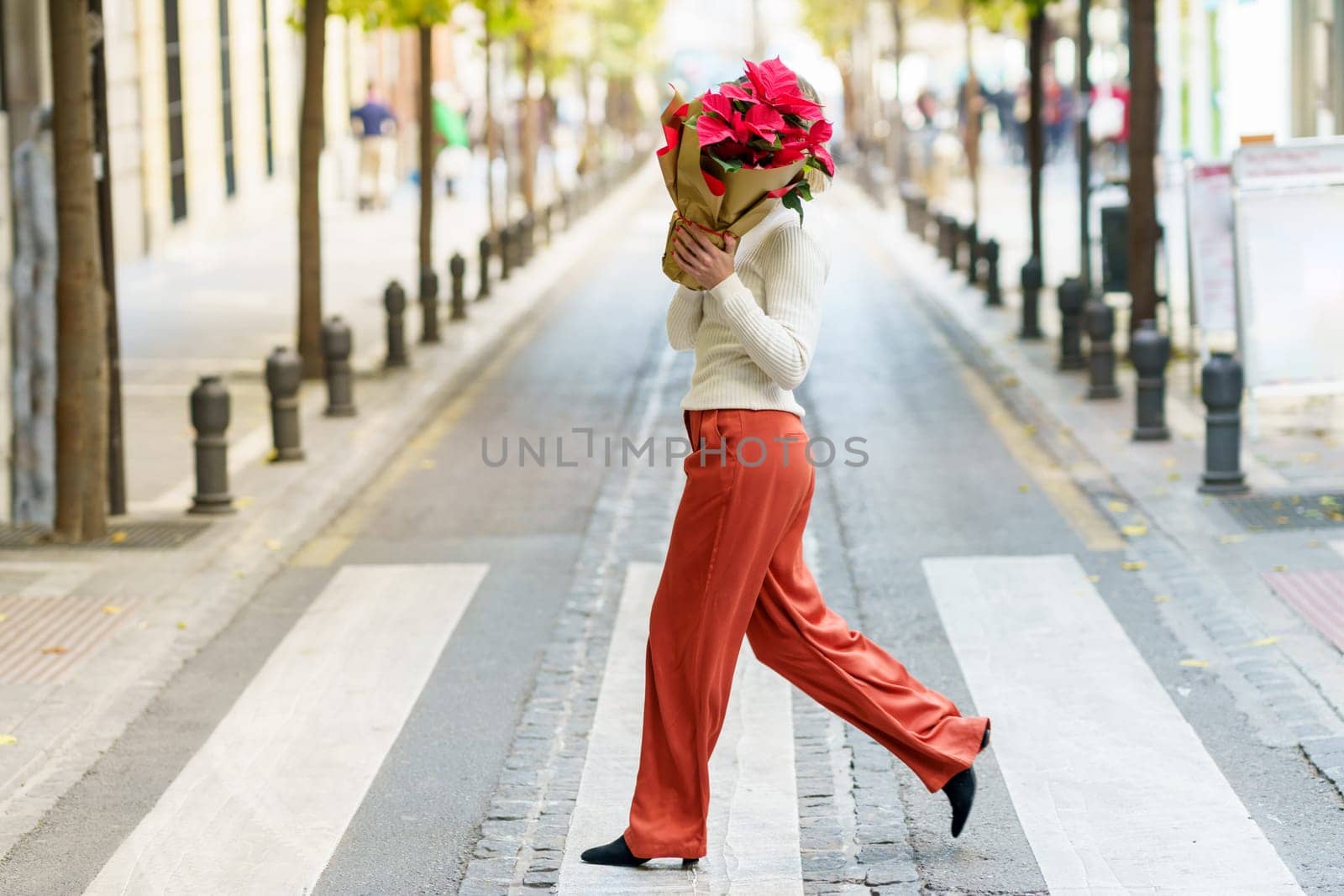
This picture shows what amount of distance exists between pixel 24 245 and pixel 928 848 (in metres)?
6.76

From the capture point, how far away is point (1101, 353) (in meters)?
13.7

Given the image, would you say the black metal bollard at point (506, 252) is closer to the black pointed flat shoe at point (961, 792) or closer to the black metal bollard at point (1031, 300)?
the black metal bollard at point (1031, 300)

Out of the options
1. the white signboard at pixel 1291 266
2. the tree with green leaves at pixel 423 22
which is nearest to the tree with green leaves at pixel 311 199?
the tree with green leaves at pixel 423 22

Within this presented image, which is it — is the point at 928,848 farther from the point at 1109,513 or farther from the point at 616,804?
the point at 1109,513

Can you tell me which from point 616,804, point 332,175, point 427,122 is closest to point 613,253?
point 427,122

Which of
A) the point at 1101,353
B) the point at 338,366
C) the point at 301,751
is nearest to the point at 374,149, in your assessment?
the point at 338,366

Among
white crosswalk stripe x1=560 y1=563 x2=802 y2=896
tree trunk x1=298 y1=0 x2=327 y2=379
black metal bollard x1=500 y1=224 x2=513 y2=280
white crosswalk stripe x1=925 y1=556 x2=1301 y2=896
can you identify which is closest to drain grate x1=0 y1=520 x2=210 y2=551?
white crosswalk stripe x1=560 y1=563 x2=802 y2=896

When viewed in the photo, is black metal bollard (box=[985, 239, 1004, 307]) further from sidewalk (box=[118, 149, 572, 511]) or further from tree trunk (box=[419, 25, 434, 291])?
sidewalk (box=[118, 149, 572, 511])

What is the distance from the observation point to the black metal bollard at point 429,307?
18.3m

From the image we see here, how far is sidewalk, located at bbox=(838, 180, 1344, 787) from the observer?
22.9 feet

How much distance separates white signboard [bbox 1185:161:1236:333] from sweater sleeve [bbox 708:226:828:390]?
8016 millimetres

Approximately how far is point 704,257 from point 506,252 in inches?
797

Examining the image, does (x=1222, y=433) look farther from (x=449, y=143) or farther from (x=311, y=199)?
(x=449, y=143)

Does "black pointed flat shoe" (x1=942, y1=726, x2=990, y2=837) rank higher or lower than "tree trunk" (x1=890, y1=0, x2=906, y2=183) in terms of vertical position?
lower
